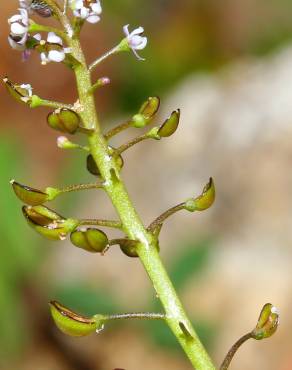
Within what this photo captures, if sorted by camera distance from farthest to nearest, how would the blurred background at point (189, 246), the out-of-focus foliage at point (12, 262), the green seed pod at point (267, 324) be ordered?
the out-of-focus foliage at point (12, 262)
the blurred background at point (189, 246)
the green seed pod at point (267, 324)

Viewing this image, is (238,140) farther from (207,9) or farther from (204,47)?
(207,9)

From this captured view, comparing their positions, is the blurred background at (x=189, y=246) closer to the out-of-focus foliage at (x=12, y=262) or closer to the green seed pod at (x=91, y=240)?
the out-of-focus foliage at (x=12, y=262)

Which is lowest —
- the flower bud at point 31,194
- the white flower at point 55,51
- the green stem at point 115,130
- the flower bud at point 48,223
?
the flower bud at point 48,223

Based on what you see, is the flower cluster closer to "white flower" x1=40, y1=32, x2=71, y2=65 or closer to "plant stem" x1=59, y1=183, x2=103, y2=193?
"white flower" x1=40, y1=32, x2=71, y2=65

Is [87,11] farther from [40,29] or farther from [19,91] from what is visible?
[19,91]

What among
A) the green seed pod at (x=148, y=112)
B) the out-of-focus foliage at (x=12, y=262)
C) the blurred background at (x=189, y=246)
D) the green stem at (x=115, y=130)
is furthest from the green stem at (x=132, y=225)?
the out-of-focus foliage at (x=12, y=262)

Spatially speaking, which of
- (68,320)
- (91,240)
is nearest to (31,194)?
(91,240)

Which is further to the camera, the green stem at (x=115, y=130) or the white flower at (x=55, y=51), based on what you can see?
the green stem at (x=115, y=130)
